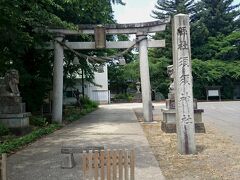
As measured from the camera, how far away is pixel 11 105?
49.0ft

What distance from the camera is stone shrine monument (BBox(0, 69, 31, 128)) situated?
48.1ft

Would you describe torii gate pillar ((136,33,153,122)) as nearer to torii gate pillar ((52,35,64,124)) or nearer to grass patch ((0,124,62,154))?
torii gate pillar ((52,35,64,124))

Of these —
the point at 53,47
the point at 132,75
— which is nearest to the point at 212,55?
the point at 132,75

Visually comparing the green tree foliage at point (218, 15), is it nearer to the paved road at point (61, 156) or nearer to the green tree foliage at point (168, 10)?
the green tree foliage at point (168, 10)

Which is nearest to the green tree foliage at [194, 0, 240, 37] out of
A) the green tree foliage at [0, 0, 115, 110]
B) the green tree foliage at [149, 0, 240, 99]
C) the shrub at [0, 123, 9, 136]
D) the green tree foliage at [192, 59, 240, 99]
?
the green tree foliage at [149, 0, 240, 99]

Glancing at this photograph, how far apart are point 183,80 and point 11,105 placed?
24.1 feet

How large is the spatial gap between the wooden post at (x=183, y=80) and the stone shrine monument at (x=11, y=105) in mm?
6811

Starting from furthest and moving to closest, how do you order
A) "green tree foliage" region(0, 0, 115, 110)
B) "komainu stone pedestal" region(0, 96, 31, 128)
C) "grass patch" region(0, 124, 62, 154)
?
1. "komainu stone pedestal" region(0, 96, 31, 128)
2. "green tree foliage" region(0, 0, 115, 110)
3. "grass patch" region(0, 124, 62, 154)

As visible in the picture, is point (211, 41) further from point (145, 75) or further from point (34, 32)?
point (34, 32)

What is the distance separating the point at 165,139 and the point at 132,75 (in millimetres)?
33738

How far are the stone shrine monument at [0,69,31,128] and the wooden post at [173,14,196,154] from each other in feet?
22.3

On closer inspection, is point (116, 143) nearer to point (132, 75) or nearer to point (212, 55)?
point (132, 75)

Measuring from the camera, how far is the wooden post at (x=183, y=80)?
34.0 feet

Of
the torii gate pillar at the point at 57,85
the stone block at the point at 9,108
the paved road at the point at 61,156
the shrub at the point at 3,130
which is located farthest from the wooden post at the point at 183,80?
the torii gate pillar at the point at 57,85
